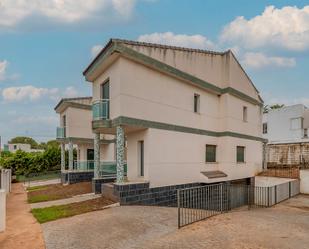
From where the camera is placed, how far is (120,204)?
40.2 feet

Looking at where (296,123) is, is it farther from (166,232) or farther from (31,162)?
(31,162)

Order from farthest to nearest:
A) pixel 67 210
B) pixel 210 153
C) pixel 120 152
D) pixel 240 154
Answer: pixel 240 154 → pixel 210 153 → pixel 120 152 → pixel 67 210

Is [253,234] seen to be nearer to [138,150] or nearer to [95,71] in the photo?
[138,150]

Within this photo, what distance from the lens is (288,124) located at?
111 feet

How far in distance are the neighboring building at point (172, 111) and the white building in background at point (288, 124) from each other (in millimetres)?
14860

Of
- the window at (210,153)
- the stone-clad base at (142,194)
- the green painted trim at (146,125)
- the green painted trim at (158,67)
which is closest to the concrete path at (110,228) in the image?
the stone-clad base at (142,194)

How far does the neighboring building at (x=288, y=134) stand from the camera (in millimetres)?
25672

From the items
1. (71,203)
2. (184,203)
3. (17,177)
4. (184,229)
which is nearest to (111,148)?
(17,177)

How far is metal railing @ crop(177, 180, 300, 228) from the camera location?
10.2m

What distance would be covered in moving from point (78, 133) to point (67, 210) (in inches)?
544

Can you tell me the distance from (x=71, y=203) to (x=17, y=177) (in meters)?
17.8

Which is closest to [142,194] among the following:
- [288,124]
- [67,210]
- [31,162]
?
[67,210]

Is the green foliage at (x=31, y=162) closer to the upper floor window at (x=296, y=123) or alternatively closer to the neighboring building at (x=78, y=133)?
the neighboring building at (x=78, y=133)

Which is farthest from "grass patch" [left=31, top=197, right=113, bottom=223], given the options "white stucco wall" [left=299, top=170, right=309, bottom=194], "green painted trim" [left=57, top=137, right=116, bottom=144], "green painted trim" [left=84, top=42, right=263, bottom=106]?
"white stucco wall" [left=299, top=170, right=309, bottom=194]
